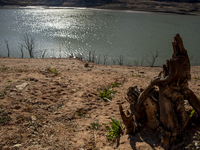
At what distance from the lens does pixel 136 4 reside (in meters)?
65.4

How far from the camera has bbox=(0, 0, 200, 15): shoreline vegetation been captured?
5672 cm

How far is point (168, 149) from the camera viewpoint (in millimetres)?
3398

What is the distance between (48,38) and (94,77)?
59.8 feet

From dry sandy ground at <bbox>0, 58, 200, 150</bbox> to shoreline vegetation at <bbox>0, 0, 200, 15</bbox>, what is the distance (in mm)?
56939

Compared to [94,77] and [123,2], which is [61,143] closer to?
[94,77]

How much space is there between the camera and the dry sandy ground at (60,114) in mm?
3912

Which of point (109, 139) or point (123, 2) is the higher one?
point (123, 2)

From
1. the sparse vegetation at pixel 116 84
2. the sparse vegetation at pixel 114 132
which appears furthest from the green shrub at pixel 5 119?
the sparse vegetation at pixel 116 84

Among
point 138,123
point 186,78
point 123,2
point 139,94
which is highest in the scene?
point 123,2

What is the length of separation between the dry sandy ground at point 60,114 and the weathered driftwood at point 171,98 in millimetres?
282

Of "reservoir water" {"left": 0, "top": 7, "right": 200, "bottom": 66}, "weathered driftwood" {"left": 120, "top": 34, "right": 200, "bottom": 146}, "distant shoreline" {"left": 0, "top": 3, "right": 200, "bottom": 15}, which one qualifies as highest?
"distant shoreline" {"left": 0, "top": 3, "right": 200, "bottom": 15}

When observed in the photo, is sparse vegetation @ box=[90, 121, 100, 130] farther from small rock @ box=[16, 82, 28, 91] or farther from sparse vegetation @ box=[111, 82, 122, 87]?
small rock @ box=[16, 82, 28, 91]

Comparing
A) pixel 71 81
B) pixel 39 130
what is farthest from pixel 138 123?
pixel 71 81

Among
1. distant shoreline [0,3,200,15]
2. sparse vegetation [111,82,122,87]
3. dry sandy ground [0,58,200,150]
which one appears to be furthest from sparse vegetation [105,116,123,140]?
distant shoreline [0,3,200,15]
